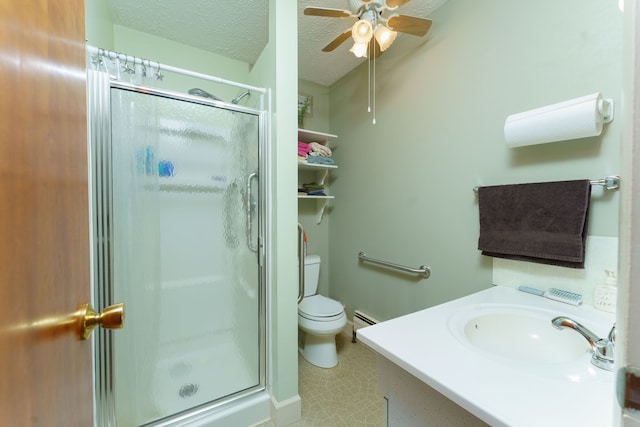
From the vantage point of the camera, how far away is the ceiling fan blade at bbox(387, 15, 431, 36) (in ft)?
4.25

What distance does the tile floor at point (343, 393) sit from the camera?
138 centimetres

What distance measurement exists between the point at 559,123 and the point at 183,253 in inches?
73.0

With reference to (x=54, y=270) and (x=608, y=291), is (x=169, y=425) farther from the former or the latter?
(x=608, y=291)

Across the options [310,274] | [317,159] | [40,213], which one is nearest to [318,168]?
[317,159]

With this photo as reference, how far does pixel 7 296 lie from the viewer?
0.29 metres


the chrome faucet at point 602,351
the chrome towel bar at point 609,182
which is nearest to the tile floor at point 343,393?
the chrome faucet at point 602,351

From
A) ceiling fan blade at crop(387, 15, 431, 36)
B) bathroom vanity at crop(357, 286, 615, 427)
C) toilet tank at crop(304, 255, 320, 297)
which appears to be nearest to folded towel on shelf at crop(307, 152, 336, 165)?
toilet tank at crop(304, 255, 320, 297)

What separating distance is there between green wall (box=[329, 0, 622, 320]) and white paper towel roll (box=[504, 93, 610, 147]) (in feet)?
0.41

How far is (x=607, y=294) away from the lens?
93 cm

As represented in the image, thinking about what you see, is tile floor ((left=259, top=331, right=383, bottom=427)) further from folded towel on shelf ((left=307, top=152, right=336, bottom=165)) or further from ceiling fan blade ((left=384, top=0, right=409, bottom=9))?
ceiling fan blade ((left=384, top=0, right=409, bottom=9))

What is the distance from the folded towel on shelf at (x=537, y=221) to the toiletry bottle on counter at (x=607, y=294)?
84 mm

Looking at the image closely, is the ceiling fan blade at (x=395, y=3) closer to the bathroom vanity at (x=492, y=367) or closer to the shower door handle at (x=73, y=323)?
the bathroom vanity at (x=492, y=367)

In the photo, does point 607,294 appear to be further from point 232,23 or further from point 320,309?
point 232,23

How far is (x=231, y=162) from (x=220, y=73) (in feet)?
3.68
